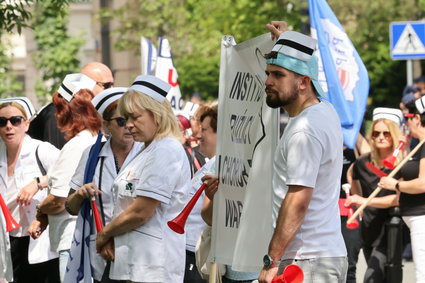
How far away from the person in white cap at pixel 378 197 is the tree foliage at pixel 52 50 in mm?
14235

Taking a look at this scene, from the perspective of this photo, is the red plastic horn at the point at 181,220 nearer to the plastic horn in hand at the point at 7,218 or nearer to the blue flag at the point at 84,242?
the blue flag at the point at 84,242

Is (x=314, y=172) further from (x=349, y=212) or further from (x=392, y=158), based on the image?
(x=349, y=212)

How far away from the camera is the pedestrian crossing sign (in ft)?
51.8

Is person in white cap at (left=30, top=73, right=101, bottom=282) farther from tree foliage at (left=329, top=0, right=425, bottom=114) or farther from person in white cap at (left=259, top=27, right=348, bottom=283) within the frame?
tree foliage at (left=329, top=0, right=425, bottom=114)

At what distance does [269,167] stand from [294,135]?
0.69m

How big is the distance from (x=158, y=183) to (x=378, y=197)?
16.9 ft

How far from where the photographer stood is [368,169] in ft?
38.5

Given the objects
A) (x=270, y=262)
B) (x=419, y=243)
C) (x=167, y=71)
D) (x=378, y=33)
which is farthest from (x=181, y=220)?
(x=378, y=33)

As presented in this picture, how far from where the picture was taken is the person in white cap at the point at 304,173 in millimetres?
5895

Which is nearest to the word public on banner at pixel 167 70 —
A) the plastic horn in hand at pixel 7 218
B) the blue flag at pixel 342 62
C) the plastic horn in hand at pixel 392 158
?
the blue flag at pixel 342 62

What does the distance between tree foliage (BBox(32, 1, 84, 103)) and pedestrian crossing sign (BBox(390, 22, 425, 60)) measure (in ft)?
Answer: 35.3

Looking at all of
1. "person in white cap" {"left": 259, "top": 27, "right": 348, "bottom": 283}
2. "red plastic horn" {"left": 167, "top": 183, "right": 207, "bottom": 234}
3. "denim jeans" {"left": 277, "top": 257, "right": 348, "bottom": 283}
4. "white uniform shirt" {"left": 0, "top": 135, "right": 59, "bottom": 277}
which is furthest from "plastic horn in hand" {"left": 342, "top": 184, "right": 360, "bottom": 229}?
"denim jeans" {"left": 277, "top": 257, "right": 348, "bottom": 283}

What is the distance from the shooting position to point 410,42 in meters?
15.9

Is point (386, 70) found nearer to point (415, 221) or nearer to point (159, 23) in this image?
point (159, 23)
